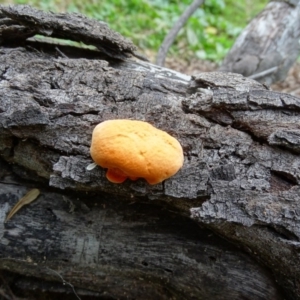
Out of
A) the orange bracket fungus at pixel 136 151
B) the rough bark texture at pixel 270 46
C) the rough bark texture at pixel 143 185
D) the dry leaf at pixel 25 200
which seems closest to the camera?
the orange bracket fungus at pixel 136 151

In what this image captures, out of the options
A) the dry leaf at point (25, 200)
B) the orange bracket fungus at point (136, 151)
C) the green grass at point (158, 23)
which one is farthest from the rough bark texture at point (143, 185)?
the green grass at point (158, 23)

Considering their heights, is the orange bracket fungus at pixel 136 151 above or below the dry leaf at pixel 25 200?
above

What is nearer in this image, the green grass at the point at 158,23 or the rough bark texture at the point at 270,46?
the rough bark texture at the point at 270,46

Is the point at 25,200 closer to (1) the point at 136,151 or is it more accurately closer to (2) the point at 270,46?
(1) the point at 136,151

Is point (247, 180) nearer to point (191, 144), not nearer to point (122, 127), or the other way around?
point (191, 144)

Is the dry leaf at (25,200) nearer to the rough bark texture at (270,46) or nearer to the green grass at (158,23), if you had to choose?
the rough bark texture at (270,46)

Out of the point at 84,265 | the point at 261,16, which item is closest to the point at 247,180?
the point at 84,265

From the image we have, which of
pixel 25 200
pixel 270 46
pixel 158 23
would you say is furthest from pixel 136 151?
pixel 158 23
